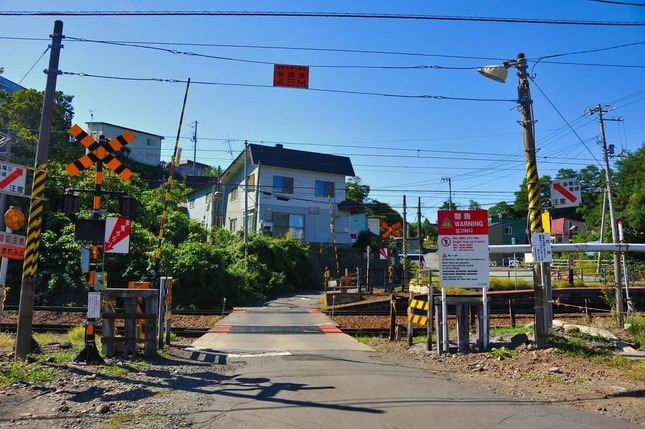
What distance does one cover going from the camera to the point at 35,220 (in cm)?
942

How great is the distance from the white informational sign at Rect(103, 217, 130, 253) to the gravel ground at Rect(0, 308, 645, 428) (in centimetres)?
207

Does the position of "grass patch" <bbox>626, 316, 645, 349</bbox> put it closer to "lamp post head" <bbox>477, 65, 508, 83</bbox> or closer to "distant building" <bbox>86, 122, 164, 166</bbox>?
"lamp post head" <bbox>477, 65, 508, 83</bbox>

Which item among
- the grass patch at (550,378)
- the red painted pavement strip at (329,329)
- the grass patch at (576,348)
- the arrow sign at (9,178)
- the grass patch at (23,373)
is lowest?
the red painted pavement strip at (329,329)

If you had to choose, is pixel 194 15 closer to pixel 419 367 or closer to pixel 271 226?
pixel 419 367

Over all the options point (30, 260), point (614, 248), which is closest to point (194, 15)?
point (30, 260)

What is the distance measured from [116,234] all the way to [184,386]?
3353 millimetres

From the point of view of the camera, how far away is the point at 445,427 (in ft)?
17.9

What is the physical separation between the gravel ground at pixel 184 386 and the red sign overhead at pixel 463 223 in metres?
2.55

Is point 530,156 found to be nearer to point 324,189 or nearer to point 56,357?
point 56,357

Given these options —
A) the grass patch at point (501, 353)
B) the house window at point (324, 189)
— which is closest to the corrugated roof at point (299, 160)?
the house window at point (324, 189)

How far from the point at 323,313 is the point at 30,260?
1411 cm

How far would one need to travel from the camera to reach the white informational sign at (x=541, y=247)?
10.4m

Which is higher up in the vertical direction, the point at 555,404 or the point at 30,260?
the point at 30,260

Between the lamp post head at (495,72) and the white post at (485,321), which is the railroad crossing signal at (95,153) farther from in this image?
the lamp post head at (495,72)
